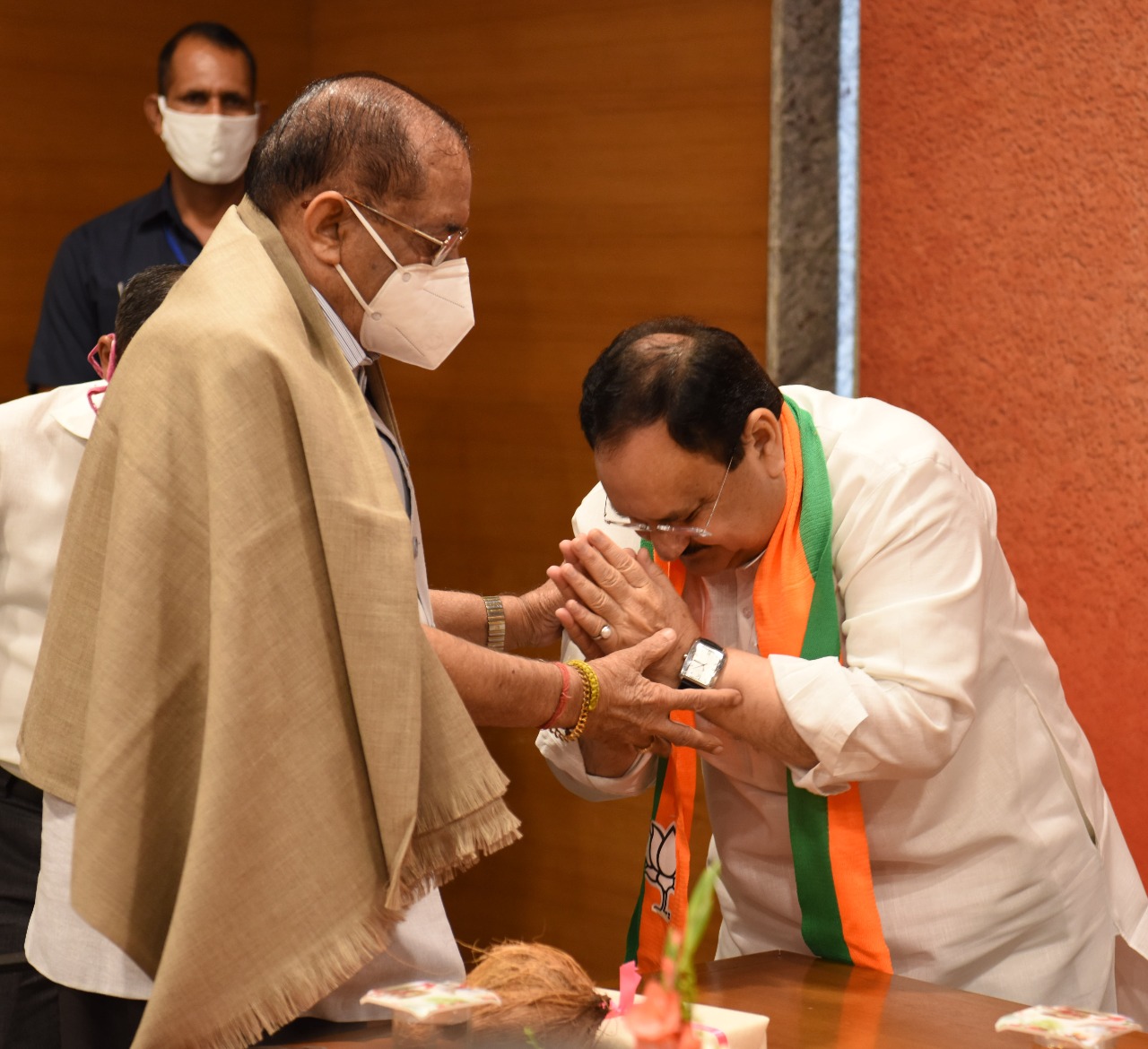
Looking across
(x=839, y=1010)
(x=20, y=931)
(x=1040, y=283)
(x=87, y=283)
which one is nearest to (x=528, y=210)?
(x=87, y=283)

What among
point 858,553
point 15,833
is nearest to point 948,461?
point 858,553

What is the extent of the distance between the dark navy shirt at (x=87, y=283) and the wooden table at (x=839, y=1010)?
2291mm

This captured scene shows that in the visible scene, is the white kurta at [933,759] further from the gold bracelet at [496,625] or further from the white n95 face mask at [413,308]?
the white n95 face mask at [413,308]

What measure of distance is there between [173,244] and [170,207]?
0.10m

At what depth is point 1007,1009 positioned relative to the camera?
1839 mm

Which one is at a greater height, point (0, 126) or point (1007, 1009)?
point (0, 126)

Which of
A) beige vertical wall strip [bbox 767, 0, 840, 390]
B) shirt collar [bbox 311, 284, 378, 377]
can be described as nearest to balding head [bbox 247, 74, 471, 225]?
shirt collar [bbox 311, 284, 378, 377]

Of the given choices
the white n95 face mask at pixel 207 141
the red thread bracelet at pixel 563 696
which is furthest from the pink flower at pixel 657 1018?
the white n95 face mask at pixel 207 141

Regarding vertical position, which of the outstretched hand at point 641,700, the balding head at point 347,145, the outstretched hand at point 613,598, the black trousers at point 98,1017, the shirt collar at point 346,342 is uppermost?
the balding head at point 347,145

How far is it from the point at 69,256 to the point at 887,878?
8.38 feet

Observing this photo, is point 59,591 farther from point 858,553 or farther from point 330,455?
point 858,553

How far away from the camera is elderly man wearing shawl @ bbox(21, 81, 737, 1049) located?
60.1 inches

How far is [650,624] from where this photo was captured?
2207 millimetres

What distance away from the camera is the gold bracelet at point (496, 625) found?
2.47 meters
